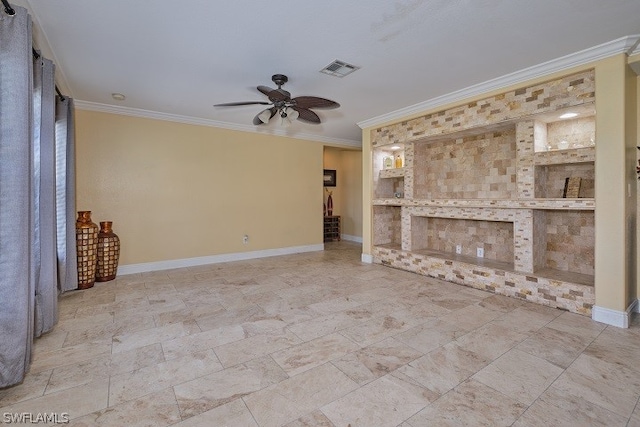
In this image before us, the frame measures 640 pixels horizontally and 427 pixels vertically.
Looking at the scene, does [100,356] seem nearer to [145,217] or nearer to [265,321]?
[265,321]

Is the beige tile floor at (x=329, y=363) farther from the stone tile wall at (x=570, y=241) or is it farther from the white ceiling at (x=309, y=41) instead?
the white ceiling at (x=309, y=41)

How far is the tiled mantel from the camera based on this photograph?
10.2 ft

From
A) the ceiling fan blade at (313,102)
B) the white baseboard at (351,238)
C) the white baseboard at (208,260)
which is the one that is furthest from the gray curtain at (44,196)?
the white baseboard at (351,238)

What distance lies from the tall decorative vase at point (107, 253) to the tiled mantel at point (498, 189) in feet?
13.3

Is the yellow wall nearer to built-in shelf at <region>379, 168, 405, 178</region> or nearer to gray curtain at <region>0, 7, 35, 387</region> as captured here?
built-in shelf at <region>379, 168, 405, 178</region>

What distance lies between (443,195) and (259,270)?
10.6ft

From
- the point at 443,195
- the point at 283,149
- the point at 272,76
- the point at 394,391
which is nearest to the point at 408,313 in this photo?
the point at 394,391

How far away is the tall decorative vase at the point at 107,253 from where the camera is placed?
418 centimetres

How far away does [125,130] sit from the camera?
463cm

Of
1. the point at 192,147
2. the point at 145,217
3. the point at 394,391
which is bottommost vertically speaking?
the point at 394,391

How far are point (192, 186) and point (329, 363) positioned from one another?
4126 millimetres

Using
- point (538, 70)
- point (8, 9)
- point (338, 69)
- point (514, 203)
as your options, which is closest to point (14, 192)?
point (8, 9)

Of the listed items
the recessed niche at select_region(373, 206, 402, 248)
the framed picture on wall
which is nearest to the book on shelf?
the recessed niche at select_region(373, 206, 402, 248)

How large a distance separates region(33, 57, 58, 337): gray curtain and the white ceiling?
44 cm
